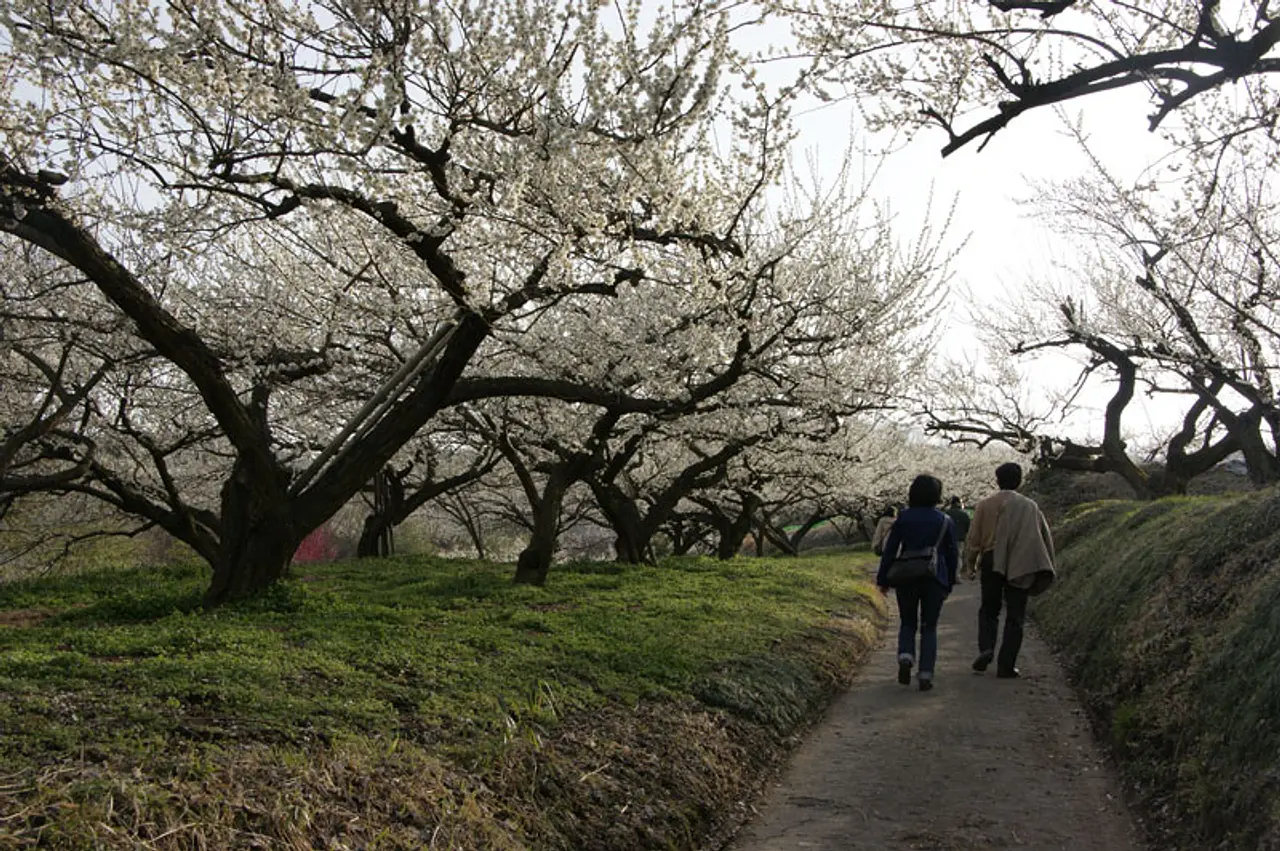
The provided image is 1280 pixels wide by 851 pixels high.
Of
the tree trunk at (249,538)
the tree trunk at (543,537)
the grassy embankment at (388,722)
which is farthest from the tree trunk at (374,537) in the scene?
the tree trunk at (249,538)

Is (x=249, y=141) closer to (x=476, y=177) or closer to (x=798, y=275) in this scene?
(x=476, y=177)

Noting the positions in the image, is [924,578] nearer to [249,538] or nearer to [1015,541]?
[1015,541]

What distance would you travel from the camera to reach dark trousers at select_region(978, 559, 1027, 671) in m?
9.04

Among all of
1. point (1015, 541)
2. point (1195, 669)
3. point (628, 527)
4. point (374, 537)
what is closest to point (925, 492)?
point (1015, 541)

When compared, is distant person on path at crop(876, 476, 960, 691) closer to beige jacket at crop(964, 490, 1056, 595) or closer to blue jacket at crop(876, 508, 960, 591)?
blue jacket at crop(876, 508, 960, 591)

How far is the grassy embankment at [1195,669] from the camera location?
4.53 metres

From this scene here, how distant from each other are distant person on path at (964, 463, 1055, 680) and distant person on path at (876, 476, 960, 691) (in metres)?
0.55

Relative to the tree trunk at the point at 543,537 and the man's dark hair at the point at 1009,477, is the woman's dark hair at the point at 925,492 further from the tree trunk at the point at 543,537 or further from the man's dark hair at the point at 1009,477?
the tree trunk at the point at 543,537

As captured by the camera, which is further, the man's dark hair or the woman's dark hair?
the man's dark hair

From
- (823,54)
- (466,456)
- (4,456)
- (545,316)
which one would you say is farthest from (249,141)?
(466,456)

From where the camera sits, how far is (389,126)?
621 centimetres

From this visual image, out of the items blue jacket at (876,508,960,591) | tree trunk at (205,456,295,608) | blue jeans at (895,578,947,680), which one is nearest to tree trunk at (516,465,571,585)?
tree trunk at (205,456,295,608)

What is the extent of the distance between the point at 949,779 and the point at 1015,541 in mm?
3662

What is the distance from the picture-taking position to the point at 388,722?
516cm
